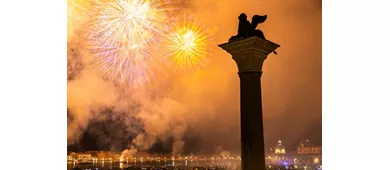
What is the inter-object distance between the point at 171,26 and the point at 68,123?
1006 millimetres

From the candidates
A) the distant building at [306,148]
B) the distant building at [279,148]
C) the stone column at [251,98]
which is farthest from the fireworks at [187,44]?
the distant building at [306,148]

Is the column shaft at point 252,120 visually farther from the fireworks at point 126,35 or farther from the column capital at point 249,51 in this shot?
the fireworks at point 126,35

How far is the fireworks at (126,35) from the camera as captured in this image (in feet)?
8.86

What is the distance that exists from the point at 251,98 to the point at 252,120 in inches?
5.2

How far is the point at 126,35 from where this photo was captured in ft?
9.24

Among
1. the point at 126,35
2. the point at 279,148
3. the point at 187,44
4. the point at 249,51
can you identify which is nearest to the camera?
the point at 249,51

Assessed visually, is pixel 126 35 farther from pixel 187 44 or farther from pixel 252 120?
pixel 252 120

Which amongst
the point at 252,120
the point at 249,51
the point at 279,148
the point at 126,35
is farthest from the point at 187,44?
the point at 279,148

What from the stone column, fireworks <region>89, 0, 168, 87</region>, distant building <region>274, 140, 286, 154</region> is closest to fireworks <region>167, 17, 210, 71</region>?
fireworks <region>89, 0, 168, 87</region>

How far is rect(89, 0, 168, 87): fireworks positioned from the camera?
270 centimetres

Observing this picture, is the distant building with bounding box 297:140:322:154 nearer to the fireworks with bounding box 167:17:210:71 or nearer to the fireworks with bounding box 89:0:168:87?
the fireworks with bounding box 167:17:210:71

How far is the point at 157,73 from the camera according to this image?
2.95m
